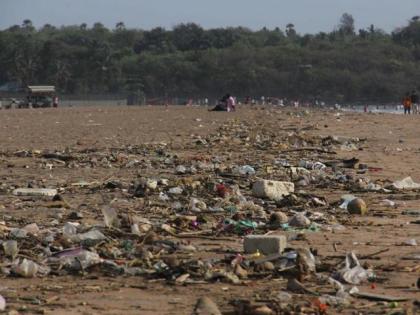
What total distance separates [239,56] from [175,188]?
108 meters

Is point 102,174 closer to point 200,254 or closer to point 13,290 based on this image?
point 200,254

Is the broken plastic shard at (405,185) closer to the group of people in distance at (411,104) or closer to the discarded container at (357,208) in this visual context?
the discarded container at (357,208)

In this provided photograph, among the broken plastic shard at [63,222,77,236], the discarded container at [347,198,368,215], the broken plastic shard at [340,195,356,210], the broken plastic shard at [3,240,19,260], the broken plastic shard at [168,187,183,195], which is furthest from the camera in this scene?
the broken plastic shard at [168,187,183,195]

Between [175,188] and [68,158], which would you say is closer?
[175,188]

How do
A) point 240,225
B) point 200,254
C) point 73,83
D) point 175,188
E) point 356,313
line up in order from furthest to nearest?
point 73,83
point 175,188
point 240,225
point 200,254
point 356,313

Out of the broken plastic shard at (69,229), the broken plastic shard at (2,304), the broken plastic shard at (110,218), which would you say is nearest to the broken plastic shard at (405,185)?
the broken plastic shard at (110,218)

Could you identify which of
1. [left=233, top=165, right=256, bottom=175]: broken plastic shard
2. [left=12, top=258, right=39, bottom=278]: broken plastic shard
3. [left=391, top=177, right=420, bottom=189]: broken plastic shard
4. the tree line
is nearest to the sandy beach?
[left=12, top=258, right=39, bottom=278]: broken plastic shard

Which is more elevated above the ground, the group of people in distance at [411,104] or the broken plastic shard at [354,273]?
the broken plastic shard at [354,273]

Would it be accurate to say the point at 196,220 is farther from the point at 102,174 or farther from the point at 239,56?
the point at 239,56

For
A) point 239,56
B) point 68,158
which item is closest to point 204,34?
point 239,56

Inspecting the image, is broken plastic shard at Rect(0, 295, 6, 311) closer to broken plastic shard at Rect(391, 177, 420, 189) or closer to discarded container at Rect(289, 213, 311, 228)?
discarded container at Rect(289, 213, 311, 228)

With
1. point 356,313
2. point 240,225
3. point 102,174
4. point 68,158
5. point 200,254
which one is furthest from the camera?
point 68,158

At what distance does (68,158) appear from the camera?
14.0m

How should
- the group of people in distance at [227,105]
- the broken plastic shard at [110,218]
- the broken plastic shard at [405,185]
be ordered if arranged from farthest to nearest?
the group of people in distance at [227,105] → the broken plastic shard at [405,185] → the broken plastic shard at [110,218]
